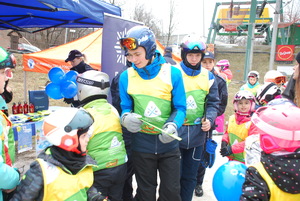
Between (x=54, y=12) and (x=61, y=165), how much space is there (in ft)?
15.1

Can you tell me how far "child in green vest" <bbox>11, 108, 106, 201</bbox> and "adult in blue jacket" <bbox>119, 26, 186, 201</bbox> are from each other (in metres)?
0.57

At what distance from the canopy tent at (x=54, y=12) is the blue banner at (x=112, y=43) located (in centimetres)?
43

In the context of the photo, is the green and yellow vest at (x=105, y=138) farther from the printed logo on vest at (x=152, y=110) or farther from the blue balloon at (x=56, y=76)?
the blue balloon at (x=56, y=76)

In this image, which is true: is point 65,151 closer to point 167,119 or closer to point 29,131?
point 167,119

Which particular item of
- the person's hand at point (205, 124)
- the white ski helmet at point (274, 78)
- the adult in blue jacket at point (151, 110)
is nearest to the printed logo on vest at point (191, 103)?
the person's hand at point (205, 124)

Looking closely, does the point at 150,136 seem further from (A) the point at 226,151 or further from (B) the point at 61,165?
(A) the point at 226,151

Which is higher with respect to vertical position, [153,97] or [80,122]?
[153,97]

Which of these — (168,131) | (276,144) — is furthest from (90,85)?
(276,144)

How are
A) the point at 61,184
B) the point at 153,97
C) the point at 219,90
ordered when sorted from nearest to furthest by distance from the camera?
the point at 61,184 < the point at 153,97 < the point at 219,90

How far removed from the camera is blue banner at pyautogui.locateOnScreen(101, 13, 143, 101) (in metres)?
3.54

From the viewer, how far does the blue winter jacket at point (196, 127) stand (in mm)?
2844

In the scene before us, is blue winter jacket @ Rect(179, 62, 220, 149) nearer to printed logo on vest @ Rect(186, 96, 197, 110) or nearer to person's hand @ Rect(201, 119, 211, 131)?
person's hand @ Rect(201, 119, 211, 131)

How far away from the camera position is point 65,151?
1.79 m

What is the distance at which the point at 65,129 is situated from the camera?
1728 millimetres
